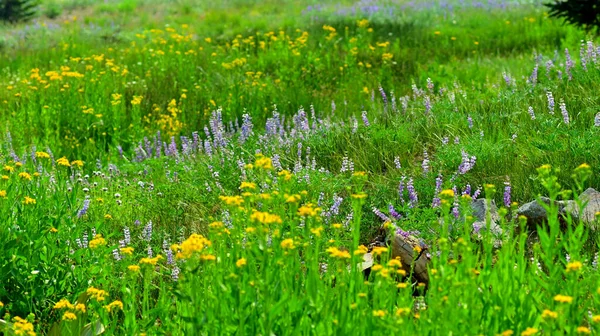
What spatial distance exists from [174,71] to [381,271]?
7.31 m

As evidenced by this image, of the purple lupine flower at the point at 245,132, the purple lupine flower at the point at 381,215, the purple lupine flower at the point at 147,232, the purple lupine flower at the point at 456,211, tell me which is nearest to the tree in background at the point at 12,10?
the purple lupine flower at the point at 245,132

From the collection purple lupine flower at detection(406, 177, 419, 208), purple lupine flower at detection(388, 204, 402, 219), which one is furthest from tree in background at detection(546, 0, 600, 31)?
purple lupine flower at detection(388, 204, 402, 219)

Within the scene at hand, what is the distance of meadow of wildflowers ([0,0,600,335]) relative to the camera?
2.72 meters

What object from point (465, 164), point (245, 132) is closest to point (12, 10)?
point (245, 132)

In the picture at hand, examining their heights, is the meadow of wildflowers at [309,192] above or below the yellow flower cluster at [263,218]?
below

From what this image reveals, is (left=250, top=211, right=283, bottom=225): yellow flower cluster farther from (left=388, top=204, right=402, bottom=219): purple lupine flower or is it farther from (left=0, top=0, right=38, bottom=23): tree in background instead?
(left=0, top=0, right=38, bottom=23): tree in background

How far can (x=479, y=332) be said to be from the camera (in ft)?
8.89

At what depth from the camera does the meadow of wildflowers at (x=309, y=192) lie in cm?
272

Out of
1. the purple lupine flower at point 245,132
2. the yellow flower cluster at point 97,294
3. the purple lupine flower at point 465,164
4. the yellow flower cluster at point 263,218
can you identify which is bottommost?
the purple lupine flower at point 245,132

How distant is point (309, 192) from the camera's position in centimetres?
488

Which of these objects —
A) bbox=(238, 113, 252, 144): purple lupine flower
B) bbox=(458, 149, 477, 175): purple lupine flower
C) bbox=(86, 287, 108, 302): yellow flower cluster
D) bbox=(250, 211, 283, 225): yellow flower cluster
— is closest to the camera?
bbox=(250, 211, 283, 225): yellow flower cluster

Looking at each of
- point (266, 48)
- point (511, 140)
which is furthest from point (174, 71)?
point (511, 140)

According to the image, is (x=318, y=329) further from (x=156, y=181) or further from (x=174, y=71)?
(x=174, y=71)

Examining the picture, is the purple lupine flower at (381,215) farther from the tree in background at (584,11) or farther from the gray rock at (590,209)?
the tree in background at (584,11)
